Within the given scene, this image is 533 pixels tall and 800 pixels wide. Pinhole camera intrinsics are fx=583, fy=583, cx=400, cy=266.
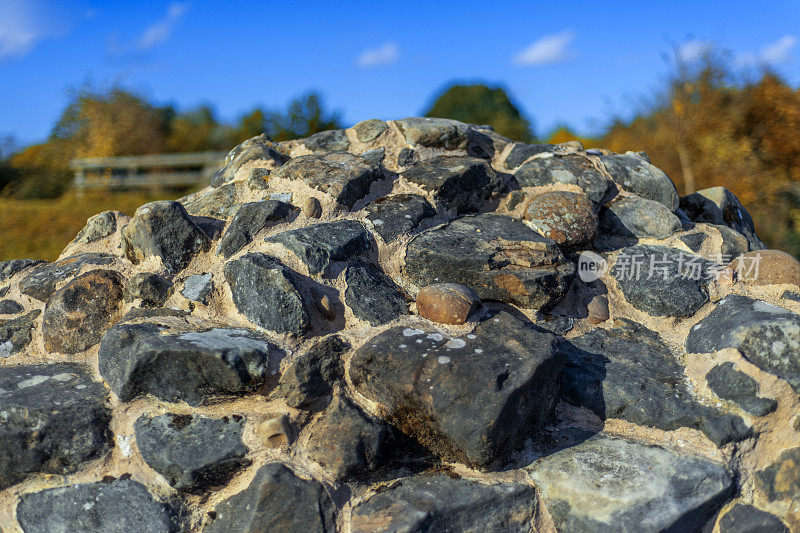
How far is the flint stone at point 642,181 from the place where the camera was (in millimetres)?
3242

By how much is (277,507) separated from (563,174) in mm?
2199

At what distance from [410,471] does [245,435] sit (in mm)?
563

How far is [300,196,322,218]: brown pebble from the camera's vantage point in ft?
8.77

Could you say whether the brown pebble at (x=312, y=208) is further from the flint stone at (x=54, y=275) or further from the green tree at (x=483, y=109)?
the green tree at (x=483, y=109)

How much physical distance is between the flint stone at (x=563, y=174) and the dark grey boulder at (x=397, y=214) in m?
0.67

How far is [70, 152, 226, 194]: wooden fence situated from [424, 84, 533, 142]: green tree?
4720mm

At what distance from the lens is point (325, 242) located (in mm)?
2473

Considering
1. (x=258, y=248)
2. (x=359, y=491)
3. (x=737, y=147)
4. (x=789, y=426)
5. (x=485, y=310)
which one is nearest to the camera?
(x=359, y=491)

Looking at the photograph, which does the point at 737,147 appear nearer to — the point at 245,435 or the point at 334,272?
the point at 334,272

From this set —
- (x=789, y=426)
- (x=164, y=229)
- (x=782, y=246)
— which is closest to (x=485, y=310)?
(x=789, y=426)

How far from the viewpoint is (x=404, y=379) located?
77.3 inches

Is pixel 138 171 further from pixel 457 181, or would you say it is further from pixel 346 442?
pixel 346 442

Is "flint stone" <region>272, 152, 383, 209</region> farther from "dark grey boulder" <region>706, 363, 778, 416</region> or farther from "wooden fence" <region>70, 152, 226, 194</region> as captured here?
"wooden fence" <region>70, 152, 226, 194</region>

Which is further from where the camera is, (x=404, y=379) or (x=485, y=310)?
(x=485, y=310)
